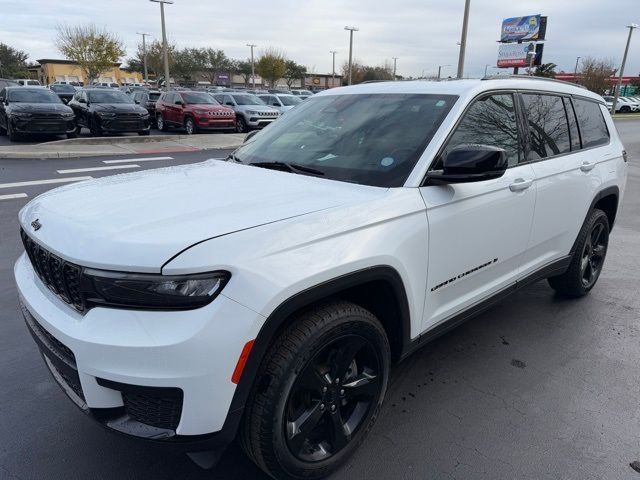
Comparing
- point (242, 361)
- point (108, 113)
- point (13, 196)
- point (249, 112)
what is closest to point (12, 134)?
point (108, 113)

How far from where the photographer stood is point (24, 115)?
46.2 ft

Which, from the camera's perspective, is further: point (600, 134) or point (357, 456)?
point (600, 134)

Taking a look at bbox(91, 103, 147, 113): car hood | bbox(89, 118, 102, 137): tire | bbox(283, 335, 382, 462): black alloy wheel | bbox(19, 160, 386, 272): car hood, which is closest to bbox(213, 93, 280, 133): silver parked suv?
bbox(91, 103, 147, 113): car hood

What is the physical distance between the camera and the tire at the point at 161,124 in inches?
808

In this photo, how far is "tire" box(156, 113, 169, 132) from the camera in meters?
20.5

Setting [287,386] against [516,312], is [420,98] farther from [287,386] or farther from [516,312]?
[516,312]

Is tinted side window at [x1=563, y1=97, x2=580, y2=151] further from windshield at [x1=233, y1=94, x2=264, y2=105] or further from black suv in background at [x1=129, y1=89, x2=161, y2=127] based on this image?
black suv in background at [x1=129, y1=89, x2=161, y2=127]

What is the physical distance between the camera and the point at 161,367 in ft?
5.61

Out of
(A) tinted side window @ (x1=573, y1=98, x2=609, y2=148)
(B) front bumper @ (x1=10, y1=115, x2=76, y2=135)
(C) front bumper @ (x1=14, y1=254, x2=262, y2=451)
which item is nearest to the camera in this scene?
(C) front bumper @ (x1=14, y1=254, x2=262, y2=451)

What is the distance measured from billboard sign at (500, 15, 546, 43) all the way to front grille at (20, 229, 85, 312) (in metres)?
58.6

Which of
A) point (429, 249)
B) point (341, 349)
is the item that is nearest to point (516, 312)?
point (429, 249)

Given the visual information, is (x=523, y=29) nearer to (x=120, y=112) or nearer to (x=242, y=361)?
(x=120, y=112)

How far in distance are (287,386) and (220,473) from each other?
2.47ft

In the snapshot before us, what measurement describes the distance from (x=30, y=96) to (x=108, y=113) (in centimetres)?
223
